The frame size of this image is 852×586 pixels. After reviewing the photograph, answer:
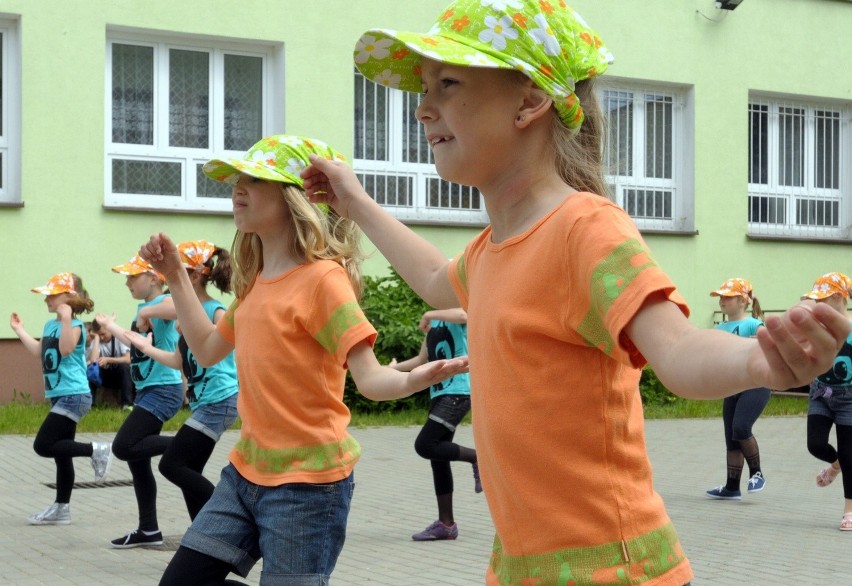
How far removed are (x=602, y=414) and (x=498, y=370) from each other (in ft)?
0.70

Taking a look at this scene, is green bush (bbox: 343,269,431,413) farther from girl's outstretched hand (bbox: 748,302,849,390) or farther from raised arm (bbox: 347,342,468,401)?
girl's outstretched hand (bbox: 748,302,849,390)

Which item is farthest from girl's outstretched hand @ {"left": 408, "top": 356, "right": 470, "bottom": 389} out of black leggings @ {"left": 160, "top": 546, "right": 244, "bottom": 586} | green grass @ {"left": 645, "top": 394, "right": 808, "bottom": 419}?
green grass @ {"left": 645, "top": 394, "right": 808, "bottom": 419}

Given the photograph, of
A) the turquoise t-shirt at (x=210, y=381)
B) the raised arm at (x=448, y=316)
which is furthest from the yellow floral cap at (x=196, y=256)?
the raised arm at (x=448, y=316)

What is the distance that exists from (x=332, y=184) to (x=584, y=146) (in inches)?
31.6

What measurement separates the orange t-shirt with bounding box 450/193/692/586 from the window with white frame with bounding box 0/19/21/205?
13.5 meters

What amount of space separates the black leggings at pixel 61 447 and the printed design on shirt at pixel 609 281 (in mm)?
6573

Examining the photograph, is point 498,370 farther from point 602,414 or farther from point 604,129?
point 604,129

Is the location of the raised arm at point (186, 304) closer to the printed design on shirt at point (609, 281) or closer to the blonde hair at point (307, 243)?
the blonde hair at point (307, 243)

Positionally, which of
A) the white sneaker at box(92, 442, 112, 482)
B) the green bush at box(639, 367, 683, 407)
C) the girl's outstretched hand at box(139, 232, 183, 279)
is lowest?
the green bush at box(639, 367, 683, 407)

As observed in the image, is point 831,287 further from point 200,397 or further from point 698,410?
point 698,410

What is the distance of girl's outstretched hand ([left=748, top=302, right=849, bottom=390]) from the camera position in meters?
1.51

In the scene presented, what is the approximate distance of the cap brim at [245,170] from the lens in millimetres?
4125

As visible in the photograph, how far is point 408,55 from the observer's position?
2.53 meters

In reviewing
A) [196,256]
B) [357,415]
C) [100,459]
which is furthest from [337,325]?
[357,415]
